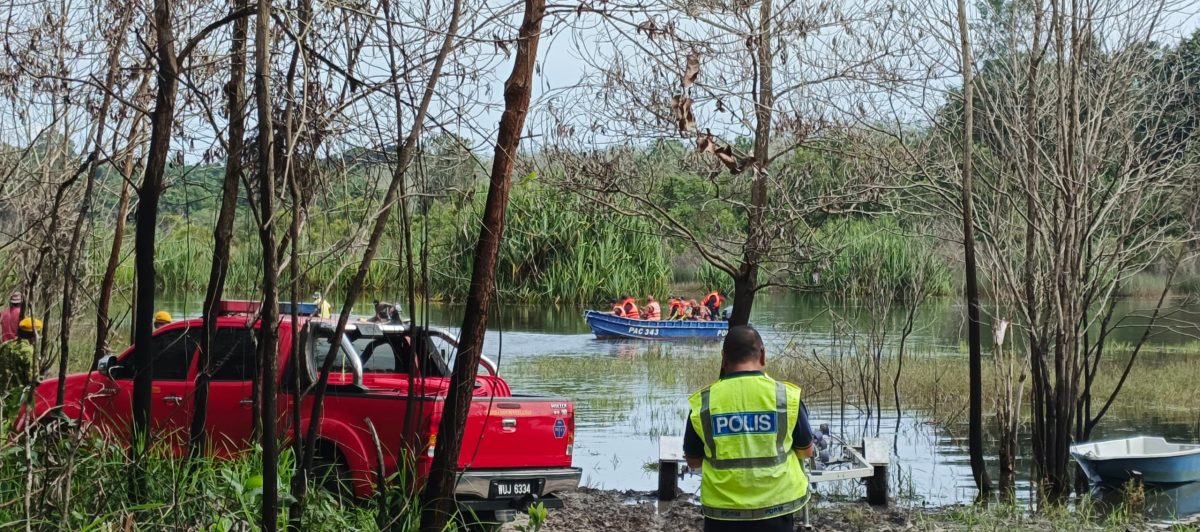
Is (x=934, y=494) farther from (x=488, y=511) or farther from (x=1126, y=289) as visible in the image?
(x=1126, y=289)

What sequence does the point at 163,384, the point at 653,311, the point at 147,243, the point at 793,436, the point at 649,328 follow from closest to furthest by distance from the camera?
the point at 793,436 < the point at 147,243 < the point at 163,384 < the point at 649,328 < the point at 653,311

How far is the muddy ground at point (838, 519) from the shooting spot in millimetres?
10539

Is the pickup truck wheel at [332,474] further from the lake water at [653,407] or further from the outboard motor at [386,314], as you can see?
the lake water at [653,407]

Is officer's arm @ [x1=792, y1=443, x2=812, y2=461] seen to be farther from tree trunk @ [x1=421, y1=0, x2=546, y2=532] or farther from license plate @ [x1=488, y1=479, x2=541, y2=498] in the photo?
license plate @ [x1=488, y1=479, x2=541, y2=498]

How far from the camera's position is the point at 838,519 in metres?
11.1

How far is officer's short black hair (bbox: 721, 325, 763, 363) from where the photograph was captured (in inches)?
221

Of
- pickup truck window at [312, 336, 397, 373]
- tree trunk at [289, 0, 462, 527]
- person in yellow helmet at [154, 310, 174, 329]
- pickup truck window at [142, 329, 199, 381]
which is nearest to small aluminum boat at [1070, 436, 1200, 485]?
pickup truck window at [312, 336, 397, 373]

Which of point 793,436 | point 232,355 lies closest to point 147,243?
point 232,355

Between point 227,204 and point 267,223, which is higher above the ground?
point 227,204

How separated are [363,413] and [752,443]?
12.3ft

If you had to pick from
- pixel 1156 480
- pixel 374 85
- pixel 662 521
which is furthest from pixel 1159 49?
pixel 374 85

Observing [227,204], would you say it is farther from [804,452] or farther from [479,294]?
[804,452]

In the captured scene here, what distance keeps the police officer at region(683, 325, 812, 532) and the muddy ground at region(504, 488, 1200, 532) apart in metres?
4.66

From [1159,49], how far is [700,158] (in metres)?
4.95
